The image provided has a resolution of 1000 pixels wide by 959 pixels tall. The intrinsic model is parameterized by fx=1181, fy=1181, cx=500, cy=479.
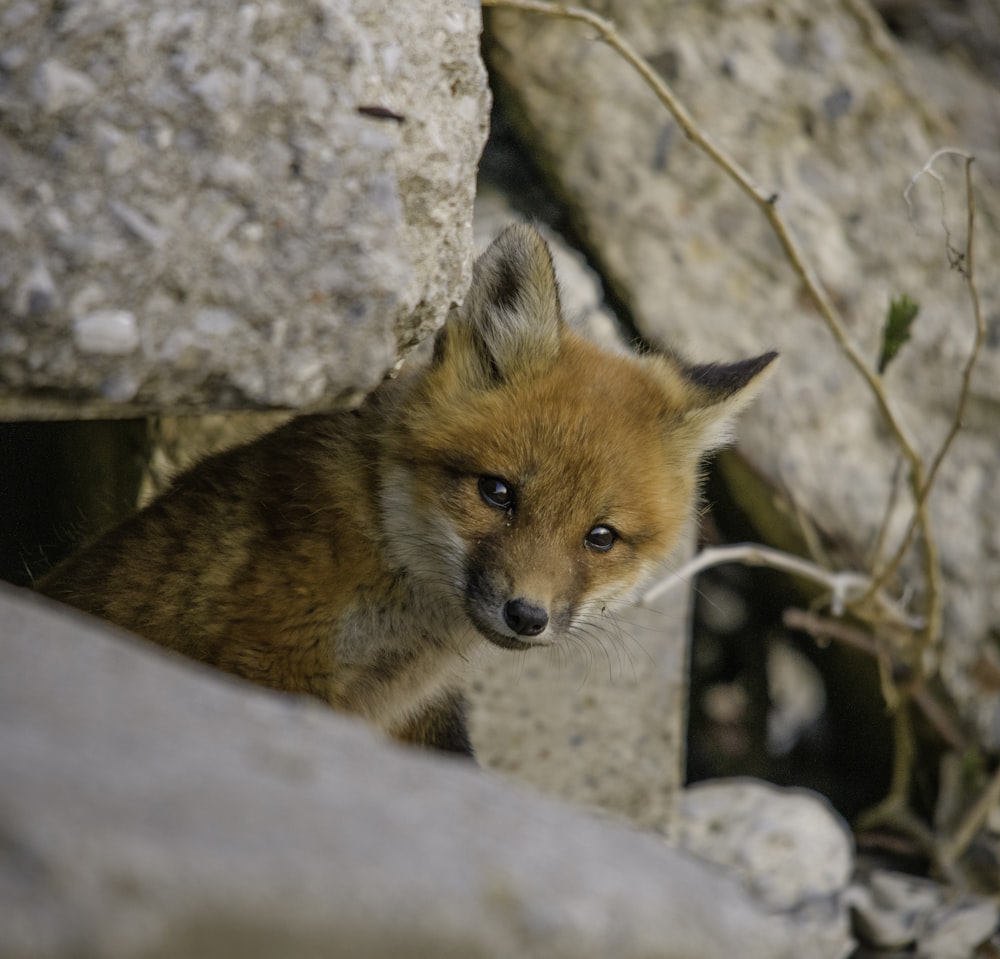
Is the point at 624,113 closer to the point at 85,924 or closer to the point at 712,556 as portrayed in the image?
the point at 712,556

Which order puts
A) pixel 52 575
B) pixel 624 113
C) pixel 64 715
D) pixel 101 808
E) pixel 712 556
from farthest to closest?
pixel 624 113, pixel 712 556, pixel 52 575, pixel 64 715, pixel 101 808

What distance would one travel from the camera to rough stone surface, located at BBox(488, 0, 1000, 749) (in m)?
4.62

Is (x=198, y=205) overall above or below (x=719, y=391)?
above

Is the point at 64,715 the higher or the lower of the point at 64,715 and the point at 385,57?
the lower

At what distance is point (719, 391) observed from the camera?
131 inches

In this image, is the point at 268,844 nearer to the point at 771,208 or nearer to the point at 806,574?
the point at 771,208

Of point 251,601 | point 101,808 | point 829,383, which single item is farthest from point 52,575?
point 829,383

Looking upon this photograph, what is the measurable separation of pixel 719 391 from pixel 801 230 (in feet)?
5.75

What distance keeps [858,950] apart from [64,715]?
3.76m

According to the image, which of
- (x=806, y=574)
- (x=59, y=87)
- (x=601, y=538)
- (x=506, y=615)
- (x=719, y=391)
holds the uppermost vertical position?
(x=59, y=87)

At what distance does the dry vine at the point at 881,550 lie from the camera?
365 centimetres

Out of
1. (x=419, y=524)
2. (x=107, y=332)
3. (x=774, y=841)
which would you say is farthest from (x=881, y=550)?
(x=107, y=332)

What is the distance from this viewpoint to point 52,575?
3.21m

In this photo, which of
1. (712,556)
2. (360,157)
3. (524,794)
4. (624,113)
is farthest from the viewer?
(624,113)
